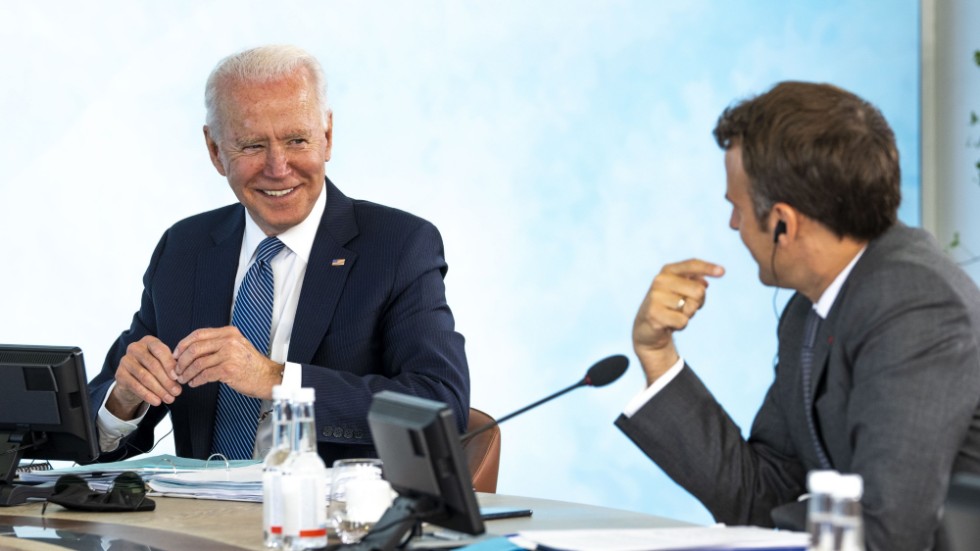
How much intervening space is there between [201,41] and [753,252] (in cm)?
287

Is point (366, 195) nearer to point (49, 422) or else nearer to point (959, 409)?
point (49, 422)

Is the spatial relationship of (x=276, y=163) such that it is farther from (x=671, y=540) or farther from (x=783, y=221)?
(x=671, y=540)

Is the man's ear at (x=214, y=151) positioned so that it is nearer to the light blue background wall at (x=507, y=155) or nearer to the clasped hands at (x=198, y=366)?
the clasped hands at (x=198, y=366)

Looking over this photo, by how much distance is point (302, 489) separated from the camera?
1609mm

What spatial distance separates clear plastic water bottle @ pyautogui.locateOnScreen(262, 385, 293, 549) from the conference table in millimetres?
48

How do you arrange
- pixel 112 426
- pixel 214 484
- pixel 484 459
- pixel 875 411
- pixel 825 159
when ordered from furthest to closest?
1. pixel 112 426
2. pixel 484 459
3. pixel 214 484
4. pixel 825 159
5. pixel 875 411

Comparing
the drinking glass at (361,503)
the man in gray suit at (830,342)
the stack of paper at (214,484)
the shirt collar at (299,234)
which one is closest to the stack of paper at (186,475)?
the stack of paper at (214,484)

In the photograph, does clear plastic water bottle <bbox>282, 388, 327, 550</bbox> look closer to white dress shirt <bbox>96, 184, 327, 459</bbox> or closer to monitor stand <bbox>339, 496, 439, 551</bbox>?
monitor stand <bbox>339, 496, 439, 551</bbox>

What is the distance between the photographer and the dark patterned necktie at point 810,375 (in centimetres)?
184

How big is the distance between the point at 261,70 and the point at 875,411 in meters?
1.75

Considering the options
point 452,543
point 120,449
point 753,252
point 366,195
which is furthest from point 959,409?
point 366,195

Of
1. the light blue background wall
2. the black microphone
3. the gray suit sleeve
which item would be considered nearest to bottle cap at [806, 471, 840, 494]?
the black microphone

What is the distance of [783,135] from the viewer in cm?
173

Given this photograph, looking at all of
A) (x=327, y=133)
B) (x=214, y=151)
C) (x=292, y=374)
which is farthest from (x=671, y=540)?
(x=214, y=151)
